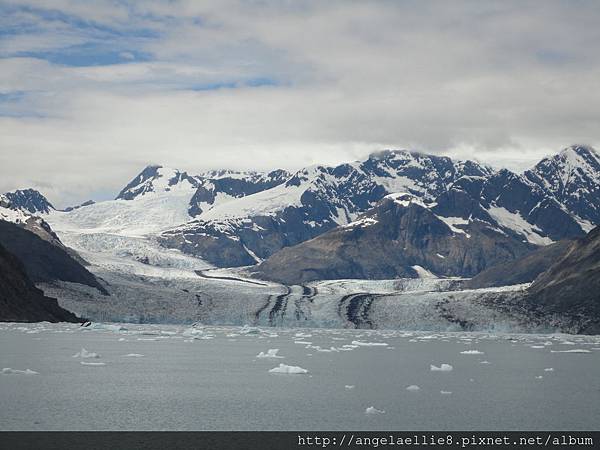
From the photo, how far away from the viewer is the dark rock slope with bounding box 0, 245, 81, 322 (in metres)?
106

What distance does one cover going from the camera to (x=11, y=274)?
374 feet

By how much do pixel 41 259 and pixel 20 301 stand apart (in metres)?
52.8

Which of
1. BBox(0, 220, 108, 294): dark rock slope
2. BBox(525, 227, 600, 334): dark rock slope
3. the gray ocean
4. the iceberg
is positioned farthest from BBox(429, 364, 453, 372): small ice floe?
BBox(0, 220, 108, 294): dark rock slope

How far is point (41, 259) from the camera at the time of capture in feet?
531

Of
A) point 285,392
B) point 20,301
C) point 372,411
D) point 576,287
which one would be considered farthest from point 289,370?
point 576,287

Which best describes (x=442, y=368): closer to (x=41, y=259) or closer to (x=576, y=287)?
(x=576, y=287)

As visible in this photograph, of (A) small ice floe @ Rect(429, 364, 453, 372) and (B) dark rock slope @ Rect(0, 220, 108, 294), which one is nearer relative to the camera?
(A) small ice floe @ Rect(429, 364, 453, 372)

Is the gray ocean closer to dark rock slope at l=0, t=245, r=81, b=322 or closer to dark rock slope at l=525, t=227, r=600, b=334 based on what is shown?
dark rock slope at l=0, t=245, r=81, b=322

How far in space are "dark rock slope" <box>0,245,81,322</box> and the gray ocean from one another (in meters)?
52.8

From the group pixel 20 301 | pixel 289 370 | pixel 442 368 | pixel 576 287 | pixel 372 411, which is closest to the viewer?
pixel 372 411

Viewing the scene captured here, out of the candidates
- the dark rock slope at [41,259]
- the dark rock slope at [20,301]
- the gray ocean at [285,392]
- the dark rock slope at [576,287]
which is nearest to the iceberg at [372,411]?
the gray ocean at [285,392]

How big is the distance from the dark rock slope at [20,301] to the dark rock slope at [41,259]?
31.4 meters
